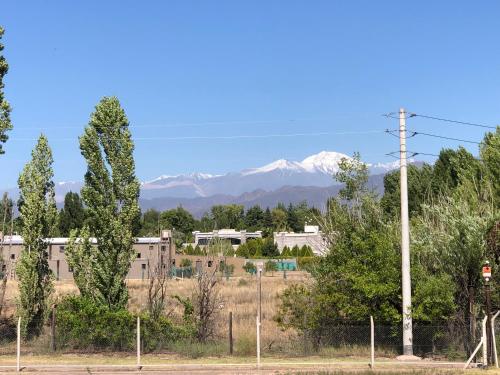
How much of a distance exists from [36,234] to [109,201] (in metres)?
3.28

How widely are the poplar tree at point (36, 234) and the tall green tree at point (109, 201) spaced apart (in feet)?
4.72

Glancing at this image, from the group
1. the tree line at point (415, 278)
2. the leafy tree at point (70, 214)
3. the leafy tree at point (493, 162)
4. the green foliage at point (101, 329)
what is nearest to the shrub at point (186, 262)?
the leafy tree at point (70, 214)

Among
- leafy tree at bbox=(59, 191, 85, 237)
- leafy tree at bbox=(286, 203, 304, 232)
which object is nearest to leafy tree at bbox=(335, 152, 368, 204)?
leafy tree at bbox=(59, 191, 85, 237)

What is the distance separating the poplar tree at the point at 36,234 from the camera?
959 inches

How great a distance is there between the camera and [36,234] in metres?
24.9

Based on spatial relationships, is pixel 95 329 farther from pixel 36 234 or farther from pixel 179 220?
pixel 179 220

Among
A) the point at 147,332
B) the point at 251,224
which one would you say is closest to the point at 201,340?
the point at 147,332

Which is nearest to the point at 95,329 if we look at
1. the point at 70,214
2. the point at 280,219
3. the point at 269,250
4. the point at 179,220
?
the point at 269,250

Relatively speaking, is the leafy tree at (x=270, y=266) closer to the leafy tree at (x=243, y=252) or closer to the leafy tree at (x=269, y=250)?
the leafy tree at (x=269, y=250)

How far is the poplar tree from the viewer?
24.4 m

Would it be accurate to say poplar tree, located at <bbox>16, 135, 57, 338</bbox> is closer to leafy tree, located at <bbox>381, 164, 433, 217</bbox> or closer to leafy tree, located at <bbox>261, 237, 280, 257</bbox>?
leafy tree, located at <bbox>381, 164, 433, 217</bbox>

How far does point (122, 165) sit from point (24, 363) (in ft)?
28.1

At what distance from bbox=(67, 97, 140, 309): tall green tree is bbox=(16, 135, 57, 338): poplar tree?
1.44 metres

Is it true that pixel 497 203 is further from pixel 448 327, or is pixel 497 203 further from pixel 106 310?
pixel 106 310
